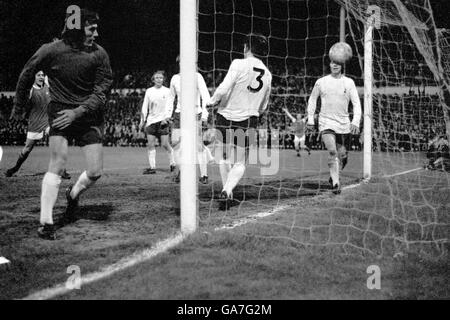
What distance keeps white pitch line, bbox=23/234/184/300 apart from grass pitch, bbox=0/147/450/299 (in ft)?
Result: 0.28

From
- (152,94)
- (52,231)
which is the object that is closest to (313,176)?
(152,94)

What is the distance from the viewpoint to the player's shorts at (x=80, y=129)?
5.15 m

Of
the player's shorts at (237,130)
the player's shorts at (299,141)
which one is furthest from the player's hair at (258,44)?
the player's shorts at (299,141)

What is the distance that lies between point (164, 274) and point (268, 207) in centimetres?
299

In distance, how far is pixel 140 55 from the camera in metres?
29.3

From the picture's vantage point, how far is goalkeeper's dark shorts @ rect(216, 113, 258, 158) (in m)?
6.46

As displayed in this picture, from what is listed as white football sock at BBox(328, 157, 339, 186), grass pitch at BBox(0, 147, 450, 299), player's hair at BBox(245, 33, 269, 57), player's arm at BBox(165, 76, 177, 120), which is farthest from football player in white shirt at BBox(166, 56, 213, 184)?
white football sock at BBox(328, 157, 339, 186)

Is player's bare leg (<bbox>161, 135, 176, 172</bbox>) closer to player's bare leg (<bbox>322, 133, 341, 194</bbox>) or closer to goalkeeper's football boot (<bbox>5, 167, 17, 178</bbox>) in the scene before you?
goalkeeper's football boot (<bbox>5, 167, 17, 178</bbox>)

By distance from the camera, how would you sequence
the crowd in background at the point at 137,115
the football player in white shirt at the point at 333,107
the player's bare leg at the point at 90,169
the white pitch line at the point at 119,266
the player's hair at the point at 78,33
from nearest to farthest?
the white pitch line at the point at 119,266, the player's hair at the point at 78,33, the player's bare leg at the point at 90,169, the football player in white shirt at the point at 333,107, the crowd in background at the point at 137,115

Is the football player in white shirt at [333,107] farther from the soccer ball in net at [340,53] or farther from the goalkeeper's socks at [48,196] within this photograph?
the goalkeeper's socks at [48,196]

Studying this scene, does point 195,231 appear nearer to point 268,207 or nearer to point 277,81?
point 268,207

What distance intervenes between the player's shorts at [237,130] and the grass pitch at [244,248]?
2.63 ft

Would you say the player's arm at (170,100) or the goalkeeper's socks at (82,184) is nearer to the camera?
the goalkeeper's socks at (82,184)

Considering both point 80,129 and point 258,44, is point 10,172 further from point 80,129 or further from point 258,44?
point 258,44
